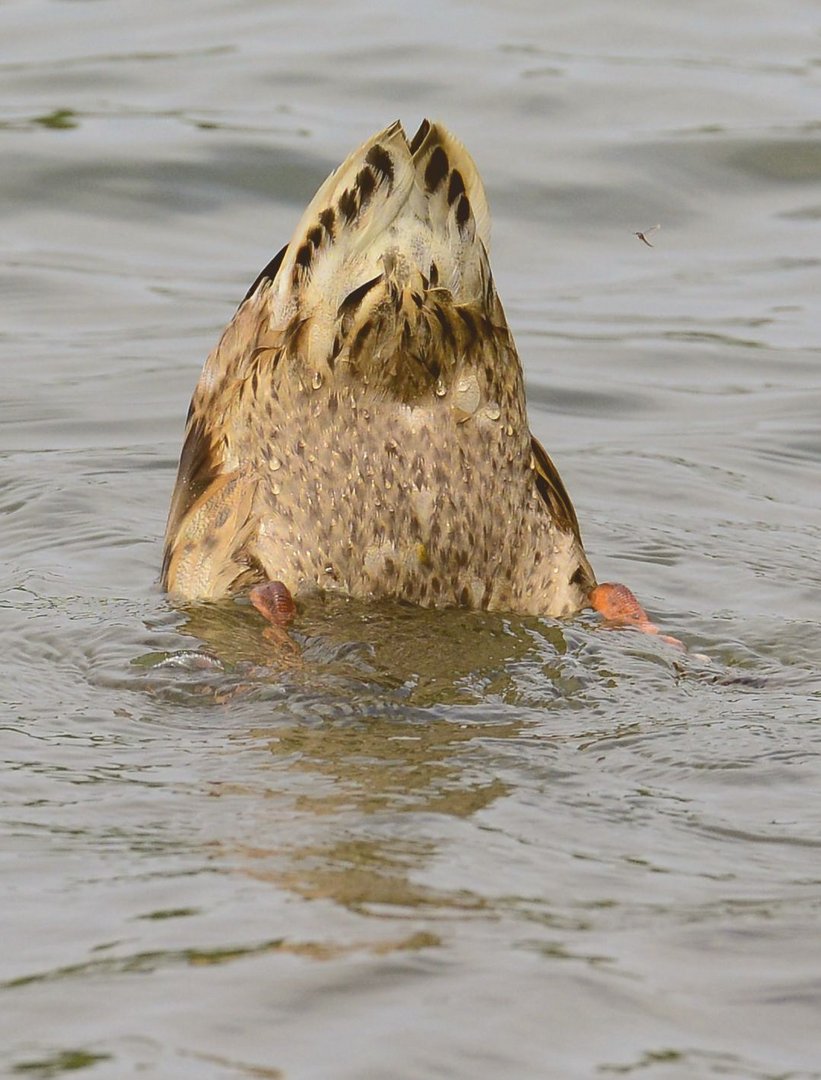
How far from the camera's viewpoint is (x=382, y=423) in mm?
5707

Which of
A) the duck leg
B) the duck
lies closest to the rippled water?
the duck leg

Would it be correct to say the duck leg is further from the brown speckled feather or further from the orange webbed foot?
the orange webbed foot

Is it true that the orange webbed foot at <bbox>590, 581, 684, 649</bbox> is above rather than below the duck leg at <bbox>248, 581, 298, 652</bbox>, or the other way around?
below

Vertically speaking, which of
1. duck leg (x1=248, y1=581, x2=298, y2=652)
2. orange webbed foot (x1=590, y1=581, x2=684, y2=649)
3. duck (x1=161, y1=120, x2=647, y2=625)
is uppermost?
duck (x1=161, y1=120, x2=647, y2=625)

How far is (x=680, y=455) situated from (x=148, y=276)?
376cm

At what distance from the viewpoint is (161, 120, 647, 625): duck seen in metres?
5.52

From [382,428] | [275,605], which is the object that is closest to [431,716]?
[275,605]

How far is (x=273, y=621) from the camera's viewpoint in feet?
18.1

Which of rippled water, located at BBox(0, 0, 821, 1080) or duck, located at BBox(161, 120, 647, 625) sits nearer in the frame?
rippled water, located at BBox(0, 0, 821, 1080)

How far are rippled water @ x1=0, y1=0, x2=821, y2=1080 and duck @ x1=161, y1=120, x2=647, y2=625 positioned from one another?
175mm

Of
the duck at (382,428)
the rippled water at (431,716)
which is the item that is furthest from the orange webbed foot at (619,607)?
the rippled water at (431,716)

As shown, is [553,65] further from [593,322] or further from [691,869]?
[691,869]

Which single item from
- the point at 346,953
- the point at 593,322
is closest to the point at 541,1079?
the point at 346,953

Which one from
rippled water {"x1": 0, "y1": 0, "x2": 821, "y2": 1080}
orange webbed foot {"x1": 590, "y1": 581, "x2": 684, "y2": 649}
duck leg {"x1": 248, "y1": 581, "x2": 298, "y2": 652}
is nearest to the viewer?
rippled water {"x1": 0, "y1": 0, "x2": 821, "y2": 1080}
